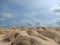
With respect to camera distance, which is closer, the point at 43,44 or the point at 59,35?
the point at 43,44

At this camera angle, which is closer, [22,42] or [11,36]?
[22,42]

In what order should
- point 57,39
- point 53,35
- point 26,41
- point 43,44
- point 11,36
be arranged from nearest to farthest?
point 43,44 < point 26,41 < point 57,39 < point 53,35 < point 11,36

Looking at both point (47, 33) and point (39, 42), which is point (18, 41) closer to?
point (39, 42)

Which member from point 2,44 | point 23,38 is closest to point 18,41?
point 23,38

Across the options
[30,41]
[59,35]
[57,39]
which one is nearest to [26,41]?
[30,41]

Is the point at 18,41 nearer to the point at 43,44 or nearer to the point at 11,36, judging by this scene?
the point at 43,44

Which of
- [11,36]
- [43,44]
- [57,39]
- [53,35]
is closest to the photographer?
[43,44]

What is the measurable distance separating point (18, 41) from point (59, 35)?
3.76 ft

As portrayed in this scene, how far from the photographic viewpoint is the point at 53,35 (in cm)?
340

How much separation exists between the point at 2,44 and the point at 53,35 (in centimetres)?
107

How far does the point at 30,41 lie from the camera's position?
246cm

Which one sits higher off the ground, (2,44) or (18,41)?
(18,41)

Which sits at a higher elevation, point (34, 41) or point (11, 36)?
point (34, 41)

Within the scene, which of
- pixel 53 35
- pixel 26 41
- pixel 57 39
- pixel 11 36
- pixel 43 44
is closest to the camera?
pixel 43 44
